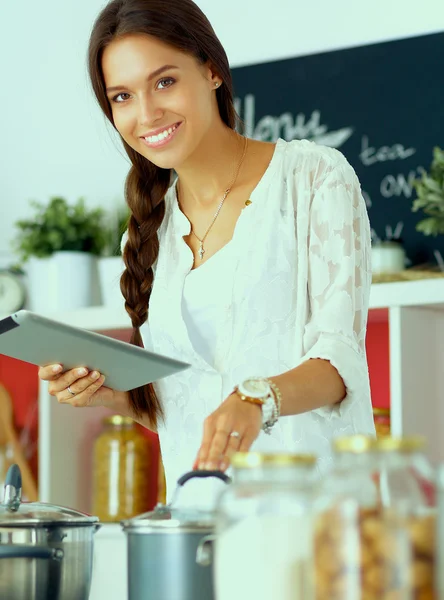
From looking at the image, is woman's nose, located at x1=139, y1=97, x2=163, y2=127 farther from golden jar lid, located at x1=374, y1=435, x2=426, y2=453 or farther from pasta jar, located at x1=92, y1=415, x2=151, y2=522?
pasta jar, located at x1=92, y1=415, x2=151, y2=522

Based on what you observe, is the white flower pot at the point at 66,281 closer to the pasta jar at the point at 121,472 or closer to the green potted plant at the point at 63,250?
the green potted plant at the point at 63,250

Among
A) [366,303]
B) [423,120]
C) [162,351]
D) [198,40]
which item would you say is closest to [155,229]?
[162,351]

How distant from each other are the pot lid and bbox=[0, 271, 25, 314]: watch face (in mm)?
2034

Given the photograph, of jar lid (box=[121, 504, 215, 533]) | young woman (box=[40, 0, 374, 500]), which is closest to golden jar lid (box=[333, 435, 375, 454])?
jar lid (box=[121, 504, 215, 533])

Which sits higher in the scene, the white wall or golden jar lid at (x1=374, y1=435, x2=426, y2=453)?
the white wall

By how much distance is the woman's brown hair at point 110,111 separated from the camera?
1.64 m

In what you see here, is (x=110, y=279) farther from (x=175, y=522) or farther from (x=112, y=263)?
(x=175, y=522)

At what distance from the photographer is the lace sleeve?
1.41 meters

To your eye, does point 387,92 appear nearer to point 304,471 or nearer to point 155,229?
point 155,229

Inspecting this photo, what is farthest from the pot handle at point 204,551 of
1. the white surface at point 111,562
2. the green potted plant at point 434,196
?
the white surface at point 111,562

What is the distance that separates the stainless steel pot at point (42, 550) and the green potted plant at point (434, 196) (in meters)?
1.45

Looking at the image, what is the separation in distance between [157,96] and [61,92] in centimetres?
189

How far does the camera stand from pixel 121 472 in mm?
3008

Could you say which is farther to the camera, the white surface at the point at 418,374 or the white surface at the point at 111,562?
the white surface at the point at 111,562
